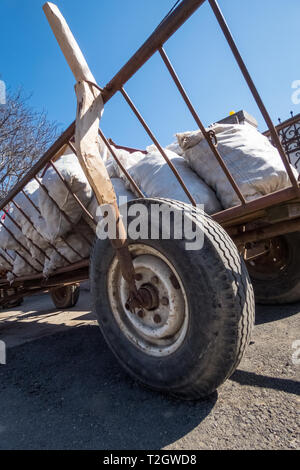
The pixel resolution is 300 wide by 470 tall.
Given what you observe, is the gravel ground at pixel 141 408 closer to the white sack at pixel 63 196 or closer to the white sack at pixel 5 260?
the white sack at pixel 63 196

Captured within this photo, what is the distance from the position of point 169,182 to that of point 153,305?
78 centimetres

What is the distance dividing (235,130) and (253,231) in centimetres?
67

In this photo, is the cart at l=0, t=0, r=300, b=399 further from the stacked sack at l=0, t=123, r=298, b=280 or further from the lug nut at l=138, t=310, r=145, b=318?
the stacked sack at l=0, t=123, r=298, b=280

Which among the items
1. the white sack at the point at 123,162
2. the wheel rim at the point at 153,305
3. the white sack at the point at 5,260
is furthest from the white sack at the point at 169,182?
the white sack at the point at 5,260

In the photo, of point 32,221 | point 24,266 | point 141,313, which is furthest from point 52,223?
point 141,313

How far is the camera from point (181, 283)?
123 cm

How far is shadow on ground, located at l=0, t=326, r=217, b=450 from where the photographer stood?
106 centimetres

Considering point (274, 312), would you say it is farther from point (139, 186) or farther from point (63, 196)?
point (63, 196)

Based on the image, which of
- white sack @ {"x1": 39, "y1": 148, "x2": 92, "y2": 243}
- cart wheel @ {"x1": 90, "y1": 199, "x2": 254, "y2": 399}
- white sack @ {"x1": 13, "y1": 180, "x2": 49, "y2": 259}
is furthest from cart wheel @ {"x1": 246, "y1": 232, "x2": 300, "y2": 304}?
white sack @ {"x1": 13, "y1": 180, "x2": 49, "y2": 259}

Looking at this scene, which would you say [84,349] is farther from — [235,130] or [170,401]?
[235,130]

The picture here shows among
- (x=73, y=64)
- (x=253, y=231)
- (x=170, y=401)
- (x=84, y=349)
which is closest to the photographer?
(x=170, y=401)
